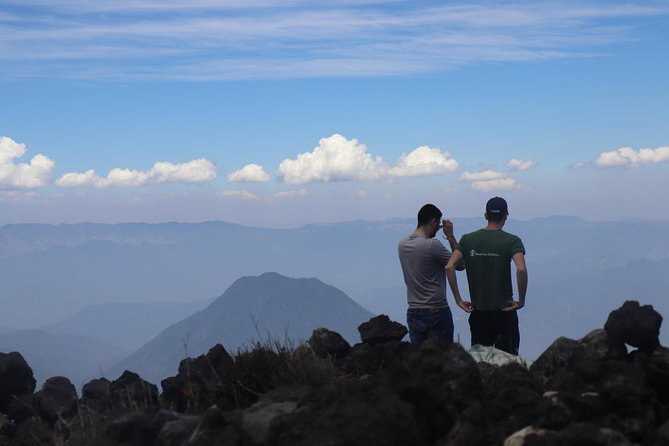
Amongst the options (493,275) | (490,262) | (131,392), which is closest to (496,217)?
(490,262)

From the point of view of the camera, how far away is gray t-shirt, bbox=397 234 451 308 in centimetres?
969

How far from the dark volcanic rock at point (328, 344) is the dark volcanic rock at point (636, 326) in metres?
3.44

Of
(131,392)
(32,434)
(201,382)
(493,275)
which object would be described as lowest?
(32,434)

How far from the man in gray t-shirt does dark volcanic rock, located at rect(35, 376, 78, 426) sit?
4.79 m

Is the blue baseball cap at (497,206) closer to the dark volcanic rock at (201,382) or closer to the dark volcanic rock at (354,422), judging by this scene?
the dark volcanic rock at (201,382)

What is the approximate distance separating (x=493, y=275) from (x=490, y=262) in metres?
0.16

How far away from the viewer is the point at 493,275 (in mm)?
9711

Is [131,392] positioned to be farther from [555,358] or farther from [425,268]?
[555,358]

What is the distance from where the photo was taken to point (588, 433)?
5059mm

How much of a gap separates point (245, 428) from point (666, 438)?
9.54 feet

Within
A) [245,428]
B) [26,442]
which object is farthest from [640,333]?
[26,442]

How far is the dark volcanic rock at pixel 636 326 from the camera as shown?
8336 mm

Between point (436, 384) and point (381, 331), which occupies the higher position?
point (436, 384)

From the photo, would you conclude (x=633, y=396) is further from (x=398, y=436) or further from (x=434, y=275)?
(x=434, y=275)
